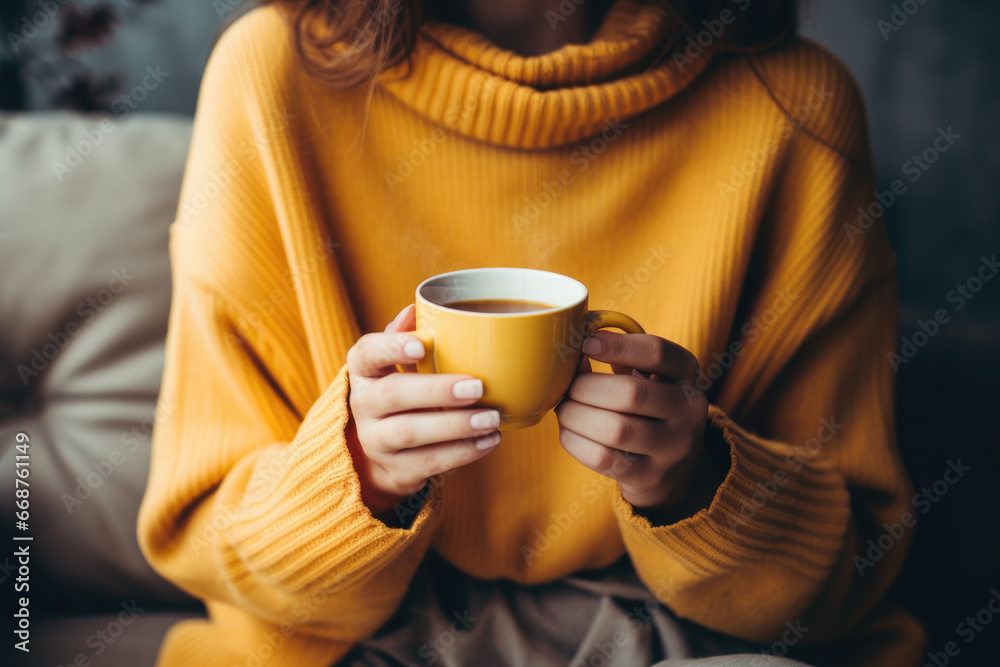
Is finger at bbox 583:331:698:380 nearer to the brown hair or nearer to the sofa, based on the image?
the brown hair

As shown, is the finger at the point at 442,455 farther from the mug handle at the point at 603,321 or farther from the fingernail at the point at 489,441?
the mug handle at the point at 603,321

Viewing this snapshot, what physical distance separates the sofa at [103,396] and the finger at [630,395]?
620 millimetres

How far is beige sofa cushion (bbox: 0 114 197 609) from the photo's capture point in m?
0.96

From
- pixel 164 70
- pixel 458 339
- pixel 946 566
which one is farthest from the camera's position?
pixel 164 70

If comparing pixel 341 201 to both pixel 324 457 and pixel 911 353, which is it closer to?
pixel 324 457

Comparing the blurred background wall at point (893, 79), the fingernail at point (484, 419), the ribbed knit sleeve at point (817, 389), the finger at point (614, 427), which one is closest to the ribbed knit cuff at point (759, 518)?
the ribbed knit sleeve at point (817, 389)

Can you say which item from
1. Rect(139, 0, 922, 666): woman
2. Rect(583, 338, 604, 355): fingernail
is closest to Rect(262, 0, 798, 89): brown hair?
Rect(139, 0, 922, 666): woman

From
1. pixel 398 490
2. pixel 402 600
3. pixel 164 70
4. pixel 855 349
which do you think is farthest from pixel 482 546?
pixel 164 70

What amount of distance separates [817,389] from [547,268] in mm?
384

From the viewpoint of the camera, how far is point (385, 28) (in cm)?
69

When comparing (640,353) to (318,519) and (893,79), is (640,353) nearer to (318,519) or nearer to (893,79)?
(318,519)

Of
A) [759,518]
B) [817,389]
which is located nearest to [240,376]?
[759,518]

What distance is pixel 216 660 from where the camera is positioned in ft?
2.57

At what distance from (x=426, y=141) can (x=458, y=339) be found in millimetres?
412
